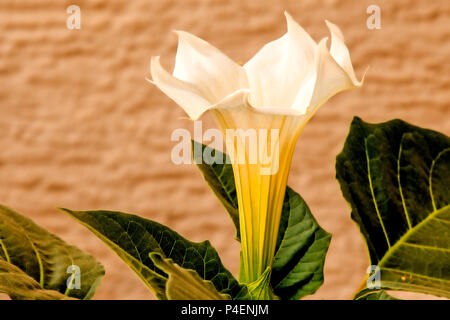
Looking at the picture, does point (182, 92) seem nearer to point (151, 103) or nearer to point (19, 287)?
point (19, 287)

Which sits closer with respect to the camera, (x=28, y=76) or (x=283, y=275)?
(x=283, y=275)

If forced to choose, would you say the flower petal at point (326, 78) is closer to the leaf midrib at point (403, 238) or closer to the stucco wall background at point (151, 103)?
the leaf midrib at point (403, 238)

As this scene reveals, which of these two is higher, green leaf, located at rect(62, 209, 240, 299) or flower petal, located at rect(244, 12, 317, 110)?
flower petal, located at rect(244, 12, 317, 110)

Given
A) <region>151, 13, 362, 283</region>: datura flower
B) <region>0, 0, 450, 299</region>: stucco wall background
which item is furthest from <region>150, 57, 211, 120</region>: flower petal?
<region>0, 0, 450, 299</region>: stucco wall background

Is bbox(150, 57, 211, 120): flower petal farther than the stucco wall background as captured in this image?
No

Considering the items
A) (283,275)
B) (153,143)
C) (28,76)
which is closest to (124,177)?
(153,143)

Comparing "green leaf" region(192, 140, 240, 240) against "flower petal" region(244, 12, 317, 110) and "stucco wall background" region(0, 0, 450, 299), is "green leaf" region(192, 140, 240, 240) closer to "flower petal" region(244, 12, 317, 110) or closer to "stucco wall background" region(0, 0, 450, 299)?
"flower petal" region(244, 12, 317, 110)
